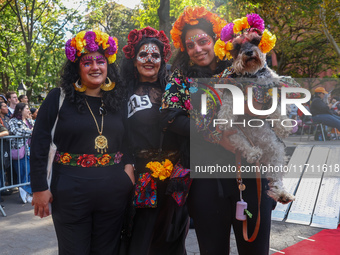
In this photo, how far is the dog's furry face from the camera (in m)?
2.11

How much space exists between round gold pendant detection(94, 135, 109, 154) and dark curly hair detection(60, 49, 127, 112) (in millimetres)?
252

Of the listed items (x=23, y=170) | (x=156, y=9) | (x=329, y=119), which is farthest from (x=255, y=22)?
(x=156, y=9)

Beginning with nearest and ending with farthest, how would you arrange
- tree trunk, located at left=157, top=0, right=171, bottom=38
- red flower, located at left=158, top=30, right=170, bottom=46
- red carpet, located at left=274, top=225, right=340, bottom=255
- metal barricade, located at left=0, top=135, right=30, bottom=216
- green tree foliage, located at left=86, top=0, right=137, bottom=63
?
1. red flower, located at left=158, top=30, right=170, bottom=46
2. red carpet, located at left=274, top=225, right=340, bottom=255
3. metal barricade, located at left=0, top=135, right=30, bottom=216
4. tree trunk, located at left=157, top=0, right=171, bottom=38
5. green tree foliage, located at left=86, top=0, right=137, bottom=63

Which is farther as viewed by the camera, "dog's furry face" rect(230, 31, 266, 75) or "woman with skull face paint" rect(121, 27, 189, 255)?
"woman with skull face paint" rect(121, 27, 189, 255)

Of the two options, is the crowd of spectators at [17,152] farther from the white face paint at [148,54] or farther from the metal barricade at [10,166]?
the white face paint at [148,54]

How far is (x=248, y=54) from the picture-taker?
211 centimetres

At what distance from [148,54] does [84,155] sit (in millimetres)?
1014

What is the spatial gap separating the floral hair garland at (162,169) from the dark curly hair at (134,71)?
0.66 m

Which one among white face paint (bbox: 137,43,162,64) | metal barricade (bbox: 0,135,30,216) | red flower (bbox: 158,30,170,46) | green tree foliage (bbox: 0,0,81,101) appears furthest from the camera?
green tree foliage (bbox: 0,0,81,101)

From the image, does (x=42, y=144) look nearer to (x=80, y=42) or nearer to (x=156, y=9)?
(x=80, y=42)

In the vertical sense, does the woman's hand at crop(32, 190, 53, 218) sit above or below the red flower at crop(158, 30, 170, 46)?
below

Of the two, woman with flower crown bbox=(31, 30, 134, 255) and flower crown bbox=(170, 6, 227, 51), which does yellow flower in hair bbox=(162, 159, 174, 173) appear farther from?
flower crown bbox=(170, 6, 227, 51)

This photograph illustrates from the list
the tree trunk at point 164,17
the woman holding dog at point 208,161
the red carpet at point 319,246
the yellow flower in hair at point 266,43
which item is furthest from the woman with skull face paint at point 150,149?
the tree trunk at point 164,17

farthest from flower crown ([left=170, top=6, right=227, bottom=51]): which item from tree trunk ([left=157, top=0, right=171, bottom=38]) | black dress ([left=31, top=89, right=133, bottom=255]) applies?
tree trunk ([left=157, top=0, right=171, bottom=38])
